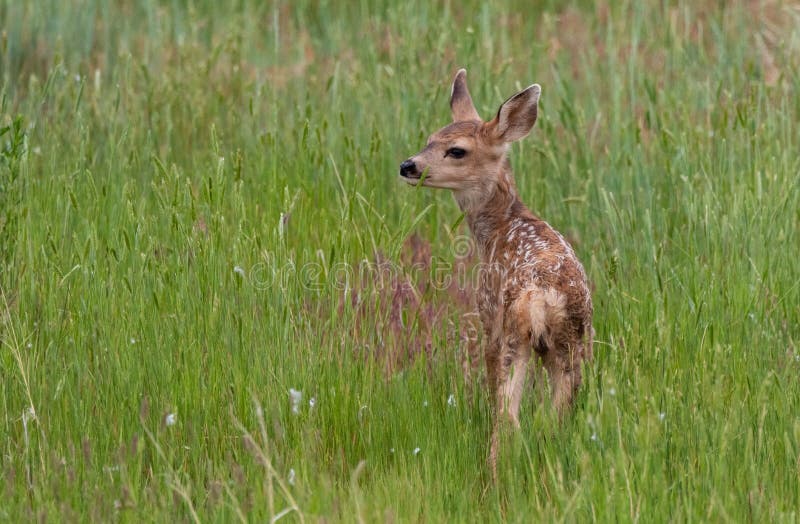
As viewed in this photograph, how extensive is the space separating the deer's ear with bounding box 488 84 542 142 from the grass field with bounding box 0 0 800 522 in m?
0.61

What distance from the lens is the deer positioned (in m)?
4.80

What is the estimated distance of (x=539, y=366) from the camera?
5164 mm

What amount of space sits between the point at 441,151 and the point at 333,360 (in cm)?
155

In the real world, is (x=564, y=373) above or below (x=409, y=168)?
below

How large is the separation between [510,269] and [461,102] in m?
1.72

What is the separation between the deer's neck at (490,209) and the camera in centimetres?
593

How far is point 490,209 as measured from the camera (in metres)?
6.03

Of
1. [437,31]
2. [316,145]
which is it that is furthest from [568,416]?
[437,31]

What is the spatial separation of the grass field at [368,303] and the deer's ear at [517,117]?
2.01ft

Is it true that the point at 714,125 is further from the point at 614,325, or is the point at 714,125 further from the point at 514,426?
the point at 514,426
